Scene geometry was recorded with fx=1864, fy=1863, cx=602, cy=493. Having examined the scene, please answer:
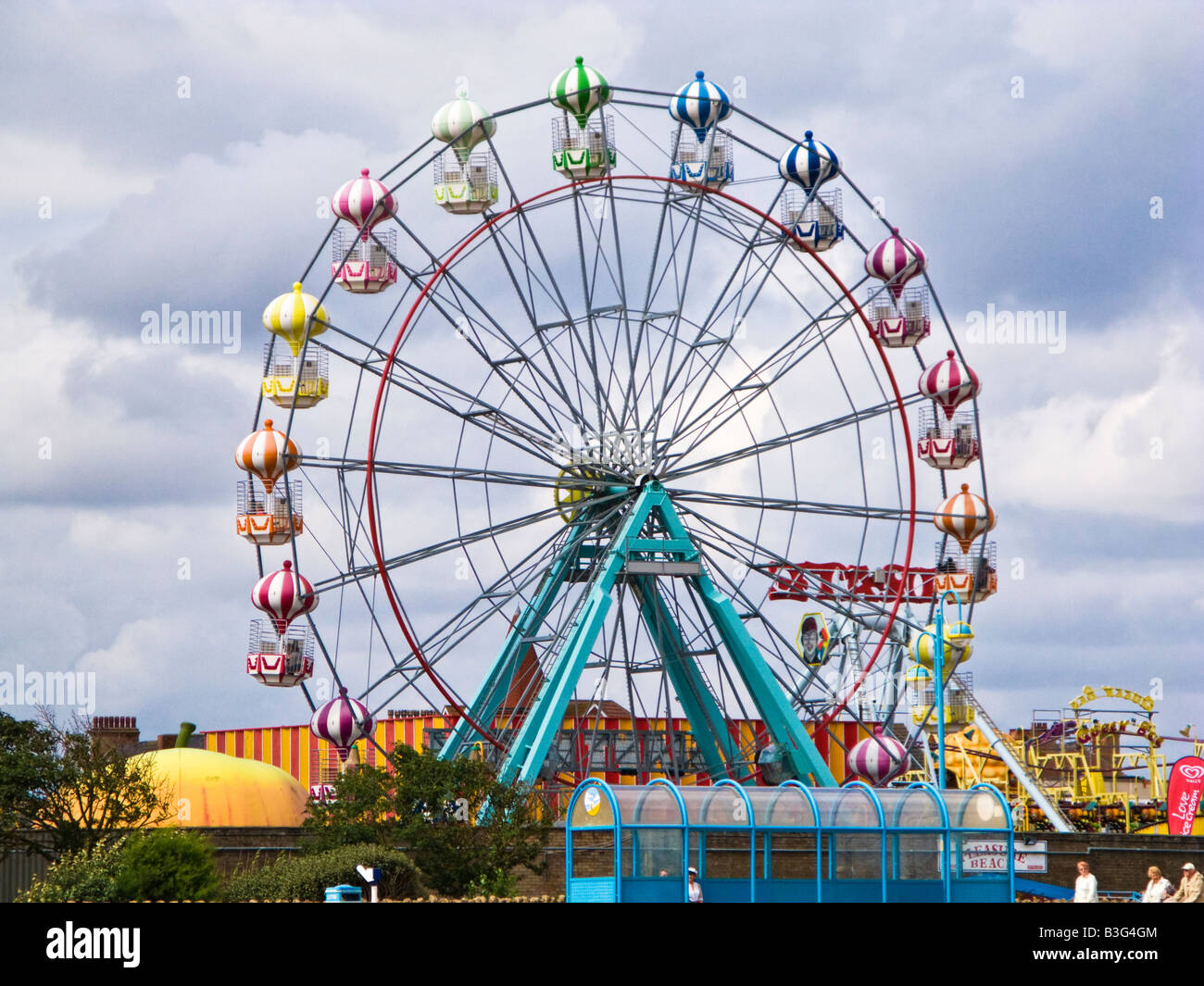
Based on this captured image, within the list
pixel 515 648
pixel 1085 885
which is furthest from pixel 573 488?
pixel 1085 885

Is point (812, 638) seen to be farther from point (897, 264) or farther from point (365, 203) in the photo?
point (365, 203)

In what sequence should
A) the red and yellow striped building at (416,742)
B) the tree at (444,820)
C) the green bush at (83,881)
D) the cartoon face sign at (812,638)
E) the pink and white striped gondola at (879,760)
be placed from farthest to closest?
1. the cartoon face sign at (812,638)
2. the red and yellow striped building at (416,742)
3. the pink and white striped gondola at (879,760)
4. the tree at (444,820)
5. the green bush at (83,881)

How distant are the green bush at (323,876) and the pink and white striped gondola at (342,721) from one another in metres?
3.97

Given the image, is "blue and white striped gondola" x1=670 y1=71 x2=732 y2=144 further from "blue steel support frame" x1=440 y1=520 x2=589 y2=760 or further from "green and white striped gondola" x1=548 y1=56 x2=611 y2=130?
"blue steel support frame" x1=440 y1=520 x2=589 y2=760

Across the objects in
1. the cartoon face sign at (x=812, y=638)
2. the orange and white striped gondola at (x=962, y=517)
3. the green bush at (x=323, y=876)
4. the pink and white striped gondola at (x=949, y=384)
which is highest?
the pink and white striped gondola at (x=949, y=384)

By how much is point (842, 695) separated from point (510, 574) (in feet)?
22.9

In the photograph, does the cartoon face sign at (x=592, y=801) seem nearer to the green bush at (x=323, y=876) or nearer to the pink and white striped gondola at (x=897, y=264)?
the green bush at (x=323, y=876)

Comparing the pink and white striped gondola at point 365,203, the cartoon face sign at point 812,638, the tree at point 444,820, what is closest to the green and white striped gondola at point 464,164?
the pink and white striped gondola at point 365,203

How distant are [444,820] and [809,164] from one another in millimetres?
15474

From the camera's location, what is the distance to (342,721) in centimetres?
3488

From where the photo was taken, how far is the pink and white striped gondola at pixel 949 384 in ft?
124

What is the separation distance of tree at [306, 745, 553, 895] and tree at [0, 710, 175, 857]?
3378 millimetres
